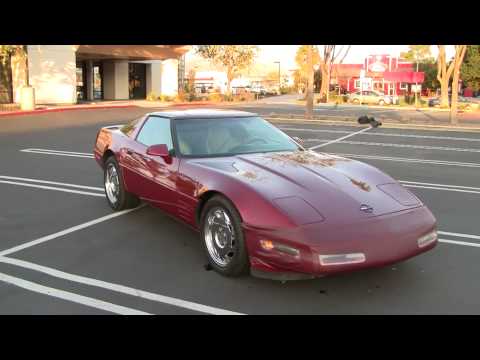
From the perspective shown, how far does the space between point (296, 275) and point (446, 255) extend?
1.95 m

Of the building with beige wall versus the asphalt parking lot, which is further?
the building with beige wall

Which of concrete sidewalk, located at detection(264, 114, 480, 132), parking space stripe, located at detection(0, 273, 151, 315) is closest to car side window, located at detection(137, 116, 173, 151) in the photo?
parking space stripe, located at detection(0, 273, 151, 315)

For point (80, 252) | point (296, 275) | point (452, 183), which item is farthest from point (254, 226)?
point (452, 183)

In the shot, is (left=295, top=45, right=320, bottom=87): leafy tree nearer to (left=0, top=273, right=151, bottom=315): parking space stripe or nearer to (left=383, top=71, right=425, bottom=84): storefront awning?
(left=383, top=71, right=425, bottom=84): storefront awning

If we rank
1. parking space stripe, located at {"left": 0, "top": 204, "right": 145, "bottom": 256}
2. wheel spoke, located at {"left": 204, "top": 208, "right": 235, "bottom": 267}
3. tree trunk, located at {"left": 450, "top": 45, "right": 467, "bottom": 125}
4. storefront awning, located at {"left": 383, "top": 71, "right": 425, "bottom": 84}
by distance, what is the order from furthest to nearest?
1. storefront awning, located at {"left": 383, "top": 71, "right": 425, "bottom": 84}
2. tree trunk, located at {"left": 450, "top": 45, "right": 467, "bottom": 125}
3. parking space stripe, located at {"left": 0, "top": 204, "right": 145, "bottom": 256}
4. wheel spoke, located at {"left": 204, "top": 208, "right": 235, "bottom": 267}

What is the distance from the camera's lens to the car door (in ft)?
17.2

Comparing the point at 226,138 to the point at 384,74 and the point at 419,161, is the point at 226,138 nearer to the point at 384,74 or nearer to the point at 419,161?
the point at 419,161

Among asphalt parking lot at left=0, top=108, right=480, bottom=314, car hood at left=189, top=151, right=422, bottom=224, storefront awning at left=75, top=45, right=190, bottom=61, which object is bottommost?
asphalt parking lot at left=0, top=108, right=480, bottom=314

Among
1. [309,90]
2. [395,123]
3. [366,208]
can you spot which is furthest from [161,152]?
[309,90]

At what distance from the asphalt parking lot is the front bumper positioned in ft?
0.96

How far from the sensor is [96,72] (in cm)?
4372

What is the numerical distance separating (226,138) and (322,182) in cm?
145

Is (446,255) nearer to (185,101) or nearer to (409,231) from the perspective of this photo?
(409,231)

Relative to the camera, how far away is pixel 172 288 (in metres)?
4.21
